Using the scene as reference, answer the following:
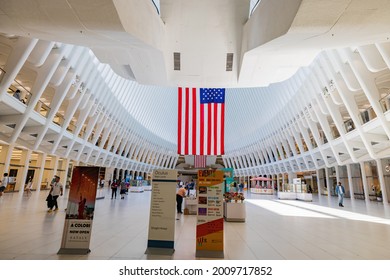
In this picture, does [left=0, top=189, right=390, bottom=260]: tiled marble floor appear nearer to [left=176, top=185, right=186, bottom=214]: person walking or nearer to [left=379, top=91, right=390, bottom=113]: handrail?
[left=176, top=185, right=186, bottom=214]: person walking

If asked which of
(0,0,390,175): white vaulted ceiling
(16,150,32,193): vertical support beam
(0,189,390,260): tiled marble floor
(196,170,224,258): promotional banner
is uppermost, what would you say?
(0,0,390,175): white vaulted ceiling

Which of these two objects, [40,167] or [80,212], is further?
[40,167]

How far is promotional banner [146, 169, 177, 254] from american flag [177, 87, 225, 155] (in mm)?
4470

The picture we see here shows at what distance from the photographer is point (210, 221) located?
193 inches

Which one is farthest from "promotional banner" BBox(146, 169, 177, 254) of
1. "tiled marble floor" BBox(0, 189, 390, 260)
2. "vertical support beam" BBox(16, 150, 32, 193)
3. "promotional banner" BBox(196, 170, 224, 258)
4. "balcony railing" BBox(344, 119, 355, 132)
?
→ "vertical support beam" BBox(16, 150, 32, 193)

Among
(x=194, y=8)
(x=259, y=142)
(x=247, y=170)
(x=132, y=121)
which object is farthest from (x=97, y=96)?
(x=247, y=170)

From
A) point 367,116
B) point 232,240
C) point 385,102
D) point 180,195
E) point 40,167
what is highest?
point 385,102

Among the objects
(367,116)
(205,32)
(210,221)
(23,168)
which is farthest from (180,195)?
(23,168)

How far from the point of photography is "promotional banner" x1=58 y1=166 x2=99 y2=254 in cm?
468

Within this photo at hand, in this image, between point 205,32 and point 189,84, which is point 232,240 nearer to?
point 189,84

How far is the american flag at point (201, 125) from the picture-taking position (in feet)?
31.9

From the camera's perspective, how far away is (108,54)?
7.23 m

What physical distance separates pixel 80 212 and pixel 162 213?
1723mm
